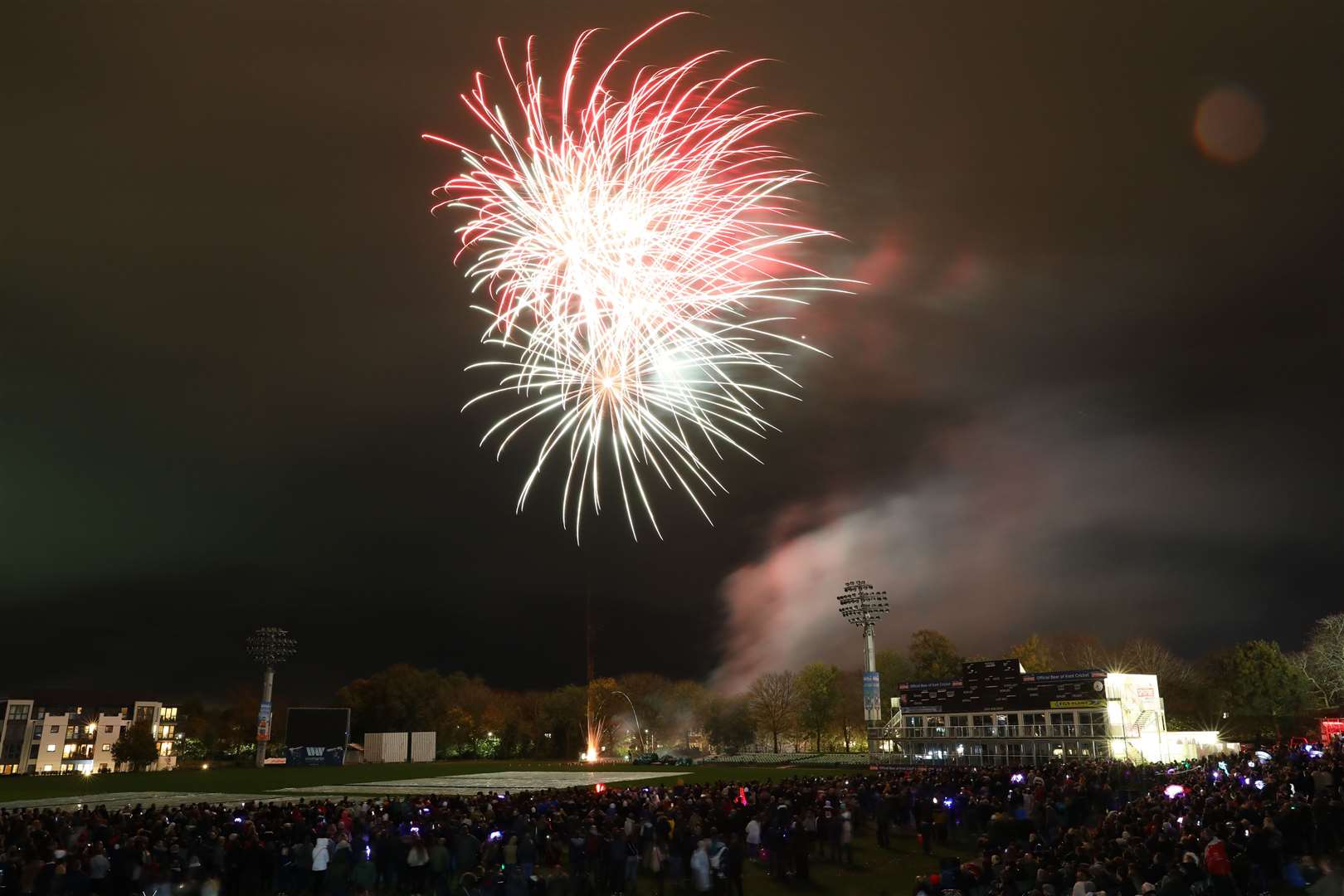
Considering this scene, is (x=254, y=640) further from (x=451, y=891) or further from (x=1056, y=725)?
(x=451, y=891)

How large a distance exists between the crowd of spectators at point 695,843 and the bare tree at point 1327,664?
65410 millimetres

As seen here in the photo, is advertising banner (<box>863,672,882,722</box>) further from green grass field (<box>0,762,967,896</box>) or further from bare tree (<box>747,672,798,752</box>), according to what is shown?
bare tree (<box>747,672,798,752</box>)

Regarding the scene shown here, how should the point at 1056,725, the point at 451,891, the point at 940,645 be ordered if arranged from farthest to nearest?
1. the point at 940,645
2. the point at 1056,725
3. the point at 451,891

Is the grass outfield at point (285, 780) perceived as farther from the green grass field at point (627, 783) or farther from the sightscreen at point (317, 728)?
the sightscreen at point (317, 728)

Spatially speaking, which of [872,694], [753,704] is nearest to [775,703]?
[753,704]

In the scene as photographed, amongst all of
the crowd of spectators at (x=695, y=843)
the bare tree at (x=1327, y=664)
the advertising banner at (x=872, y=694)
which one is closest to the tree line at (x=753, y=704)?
the bare tree at (x=1327, y=664)

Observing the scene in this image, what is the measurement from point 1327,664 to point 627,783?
219 ft

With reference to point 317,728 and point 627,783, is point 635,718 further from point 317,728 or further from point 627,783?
point 627,783

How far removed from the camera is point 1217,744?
68438mm

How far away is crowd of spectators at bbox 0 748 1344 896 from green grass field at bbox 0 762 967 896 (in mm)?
343

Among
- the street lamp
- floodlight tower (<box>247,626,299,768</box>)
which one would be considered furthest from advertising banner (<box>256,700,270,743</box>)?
the street lamp

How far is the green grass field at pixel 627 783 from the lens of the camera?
19.3m

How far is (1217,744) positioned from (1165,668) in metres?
32.3

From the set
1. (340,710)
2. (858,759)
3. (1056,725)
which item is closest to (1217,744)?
(1056,725)
